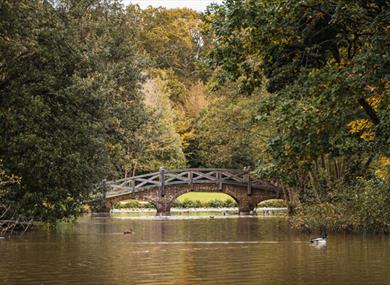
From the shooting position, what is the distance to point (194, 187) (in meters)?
48.0

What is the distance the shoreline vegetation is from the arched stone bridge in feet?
18.9

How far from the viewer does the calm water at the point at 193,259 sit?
13055mm

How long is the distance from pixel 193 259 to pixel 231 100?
64.0 ft

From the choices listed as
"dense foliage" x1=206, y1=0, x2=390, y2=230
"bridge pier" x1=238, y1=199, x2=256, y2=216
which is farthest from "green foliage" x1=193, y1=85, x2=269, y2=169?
"dense foliage" x1=206, y1=0, x2=390, y2=230

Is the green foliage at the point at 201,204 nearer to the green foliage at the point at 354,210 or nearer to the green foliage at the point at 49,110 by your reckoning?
the green foliage at the point at 354,210

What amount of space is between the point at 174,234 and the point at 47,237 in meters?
4.41

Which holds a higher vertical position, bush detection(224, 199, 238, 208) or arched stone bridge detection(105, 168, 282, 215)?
arched stone bridge detection(105, 168, 282, 215)

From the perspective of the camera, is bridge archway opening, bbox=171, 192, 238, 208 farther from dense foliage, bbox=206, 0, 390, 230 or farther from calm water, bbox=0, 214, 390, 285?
dense foliage, bbox=206, 0, 390, 230

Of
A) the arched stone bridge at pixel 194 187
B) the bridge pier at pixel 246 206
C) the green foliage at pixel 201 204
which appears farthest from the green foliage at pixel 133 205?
the bridge pier at pixel 246 206

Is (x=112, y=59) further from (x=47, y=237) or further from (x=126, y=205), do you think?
(x=126, y=205)

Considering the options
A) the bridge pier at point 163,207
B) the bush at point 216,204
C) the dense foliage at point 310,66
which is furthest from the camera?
the bush at point 216,204

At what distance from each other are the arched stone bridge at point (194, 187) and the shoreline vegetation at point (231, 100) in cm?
576

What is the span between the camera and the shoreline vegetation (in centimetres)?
1383

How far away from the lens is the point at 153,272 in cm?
1402
